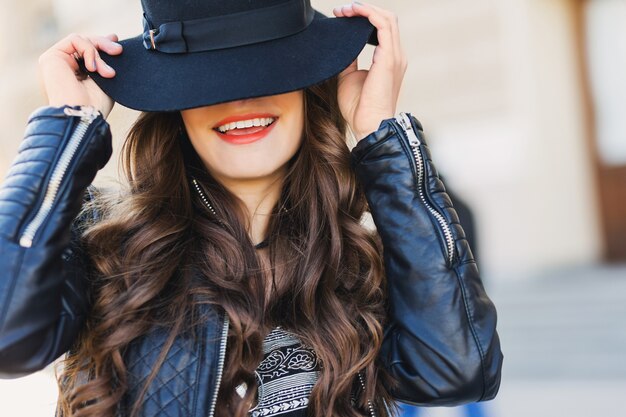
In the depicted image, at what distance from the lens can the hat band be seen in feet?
6.22

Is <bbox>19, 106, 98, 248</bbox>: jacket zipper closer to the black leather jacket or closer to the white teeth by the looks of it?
the black leather jacket

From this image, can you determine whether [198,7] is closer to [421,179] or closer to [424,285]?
[421,179]

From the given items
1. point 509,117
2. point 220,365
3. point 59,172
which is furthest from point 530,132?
point 59,172

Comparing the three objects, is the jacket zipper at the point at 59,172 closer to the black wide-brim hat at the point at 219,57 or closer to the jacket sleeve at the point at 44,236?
the jacket sleeve at the point at 44,236

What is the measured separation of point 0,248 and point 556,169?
327 inches

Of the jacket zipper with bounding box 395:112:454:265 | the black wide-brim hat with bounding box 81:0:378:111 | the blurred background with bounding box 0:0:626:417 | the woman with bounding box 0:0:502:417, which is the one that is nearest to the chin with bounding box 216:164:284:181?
the woman with bounding box 0:0:502:417

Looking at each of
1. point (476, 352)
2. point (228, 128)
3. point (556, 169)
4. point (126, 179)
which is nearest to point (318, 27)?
point (228, 128)

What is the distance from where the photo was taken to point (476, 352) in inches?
73.9

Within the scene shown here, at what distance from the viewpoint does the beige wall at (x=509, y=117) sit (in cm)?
888

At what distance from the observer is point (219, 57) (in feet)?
6.25

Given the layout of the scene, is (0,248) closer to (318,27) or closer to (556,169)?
(318,27)

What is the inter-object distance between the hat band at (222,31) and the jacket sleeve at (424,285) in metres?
0.37

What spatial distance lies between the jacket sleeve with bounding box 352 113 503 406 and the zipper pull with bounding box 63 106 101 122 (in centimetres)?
66

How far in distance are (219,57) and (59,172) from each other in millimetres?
459
